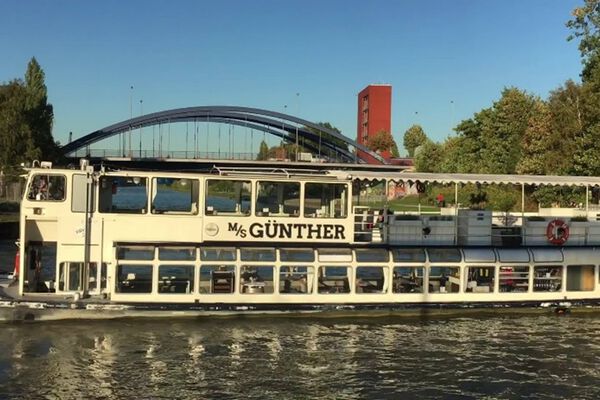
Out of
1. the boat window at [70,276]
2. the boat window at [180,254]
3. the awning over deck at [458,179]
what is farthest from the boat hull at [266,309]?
the awning over deck at [458,179]

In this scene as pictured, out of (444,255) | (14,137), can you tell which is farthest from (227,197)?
(14,137)

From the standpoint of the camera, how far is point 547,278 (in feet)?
82.0

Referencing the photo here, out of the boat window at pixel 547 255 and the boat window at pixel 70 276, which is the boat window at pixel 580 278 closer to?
the boat window at pixel 547 255

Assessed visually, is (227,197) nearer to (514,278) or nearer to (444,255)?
(444,255)

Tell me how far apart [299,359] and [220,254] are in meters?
5.40

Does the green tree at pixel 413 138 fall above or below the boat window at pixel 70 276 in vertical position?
above

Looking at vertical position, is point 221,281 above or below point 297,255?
below

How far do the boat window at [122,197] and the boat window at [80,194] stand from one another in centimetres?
53

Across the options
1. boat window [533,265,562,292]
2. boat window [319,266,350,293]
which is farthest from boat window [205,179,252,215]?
boat window [533,265,562,292]

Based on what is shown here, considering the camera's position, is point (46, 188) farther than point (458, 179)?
No

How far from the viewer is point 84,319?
21.3m

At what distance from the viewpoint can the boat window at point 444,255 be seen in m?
23.9

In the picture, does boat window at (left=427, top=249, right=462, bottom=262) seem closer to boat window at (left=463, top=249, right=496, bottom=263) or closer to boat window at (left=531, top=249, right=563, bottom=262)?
boat window at (left=463, top=249, right=496, bottom=263)

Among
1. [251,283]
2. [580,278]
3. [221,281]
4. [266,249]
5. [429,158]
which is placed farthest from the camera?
[429,158]
